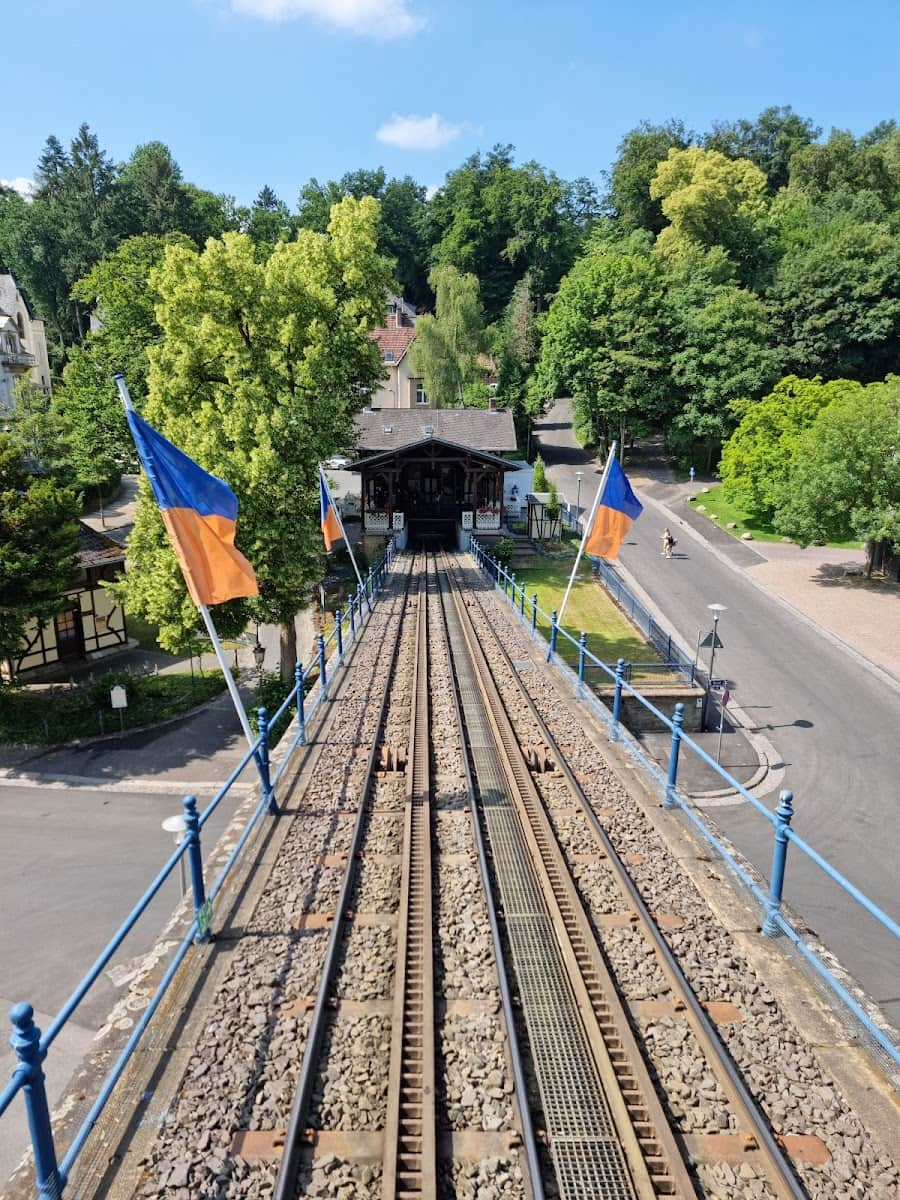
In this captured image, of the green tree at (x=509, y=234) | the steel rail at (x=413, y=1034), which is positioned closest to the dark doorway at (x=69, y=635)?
the steel rail at (x=413, y=1034)

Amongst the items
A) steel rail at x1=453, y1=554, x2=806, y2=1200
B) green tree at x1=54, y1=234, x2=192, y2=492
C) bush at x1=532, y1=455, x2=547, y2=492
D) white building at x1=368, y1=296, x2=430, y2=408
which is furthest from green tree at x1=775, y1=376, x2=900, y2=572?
white building at x1=368, y1=296, x2=430, y2=408

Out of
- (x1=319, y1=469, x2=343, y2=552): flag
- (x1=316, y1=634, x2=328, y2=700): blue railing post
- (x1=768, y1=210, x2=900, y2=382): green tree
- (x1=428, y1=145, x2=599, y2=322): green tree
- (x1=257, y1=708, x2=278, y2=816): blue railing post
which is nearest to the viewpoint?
(x1=257, y1=708, x2=278, y2=816): blue railing post

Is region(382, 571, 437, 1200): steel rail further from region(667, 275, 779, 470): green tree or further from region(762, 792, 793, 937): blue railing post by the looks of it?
region(667, 275, 779, 470): green tree

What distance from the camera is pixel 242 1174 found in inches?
170

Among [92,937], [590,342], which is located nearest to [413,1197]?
[92,937]

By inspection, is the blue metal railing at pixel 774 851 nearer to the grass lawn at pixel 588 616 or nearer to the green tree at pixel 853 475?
the grass lawn at pixel 588 616

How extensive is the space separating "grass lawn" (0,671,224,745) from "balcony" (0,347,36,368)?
109 ft

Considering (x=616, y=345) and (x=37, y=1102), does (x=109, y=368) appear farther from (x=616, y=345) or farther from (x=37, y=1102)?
(x=37, y=1102)

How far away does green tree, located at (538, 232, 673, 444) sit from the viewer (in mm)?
48312

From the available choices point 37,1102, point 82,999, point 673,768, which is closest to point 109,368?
point 82,999

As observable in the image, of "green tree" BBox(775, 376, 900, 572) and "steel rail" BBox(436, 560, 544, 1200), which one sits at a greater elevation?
"green tree" BBox(775, 376, 900, 572)

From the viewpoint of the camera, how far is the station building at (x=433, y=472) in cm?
3681

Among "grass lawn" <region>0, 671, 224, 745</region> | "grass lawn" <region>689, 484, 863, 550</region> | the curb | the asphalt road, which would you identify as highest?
"grass lawn" <region>689, 484, 863, 550</region>

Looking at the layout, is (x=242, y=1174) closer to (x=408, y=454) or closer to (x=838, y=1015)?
(x=838, y=1015)
